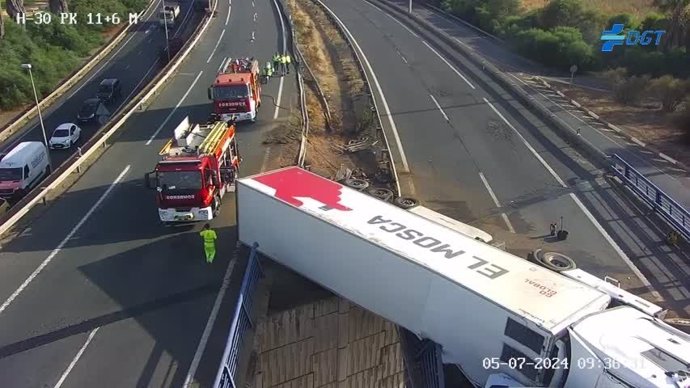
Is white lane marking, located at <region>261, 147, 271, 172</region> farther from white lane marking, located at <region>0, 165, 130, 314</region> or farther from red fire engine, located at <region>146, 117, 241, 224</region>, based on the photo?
white lane marking, located at <region>0, 165, 130, 314</region>

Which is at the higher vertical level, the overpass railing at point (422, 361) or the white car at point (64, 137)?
the overpass railing at point (422, 361)

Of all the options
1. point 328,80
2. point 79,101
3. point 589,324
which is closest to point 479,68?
point 328,80

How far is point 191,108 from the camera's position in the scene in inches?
1328

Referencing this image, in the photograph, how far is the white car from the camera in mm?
34750

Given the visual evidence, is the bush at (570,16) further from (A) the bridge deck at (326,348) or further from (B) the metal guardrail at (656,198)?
(A) the bridge deck at (326,348)

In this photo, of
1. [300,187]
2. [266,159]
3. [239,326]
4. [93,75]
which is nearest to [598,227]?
[300,187]

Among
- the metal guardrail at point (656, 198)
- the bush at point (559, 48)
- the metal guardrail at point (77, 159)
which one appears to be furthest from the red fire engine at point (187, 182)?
the bush at point (559, 48)

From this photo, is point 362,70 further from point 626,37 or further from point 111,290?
point 111,290

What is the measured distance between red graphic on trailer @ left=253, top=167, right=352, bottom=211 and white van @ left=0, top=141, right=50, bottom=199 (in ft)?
51.8

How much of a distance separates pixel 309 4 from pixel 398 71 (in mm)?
37773

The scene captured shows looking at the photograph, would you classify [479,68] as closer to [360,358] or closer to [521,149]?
[521,149]

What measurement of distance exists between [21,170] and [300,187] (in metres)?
17.5

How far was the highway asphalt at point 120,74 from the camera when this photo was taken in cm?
3672
